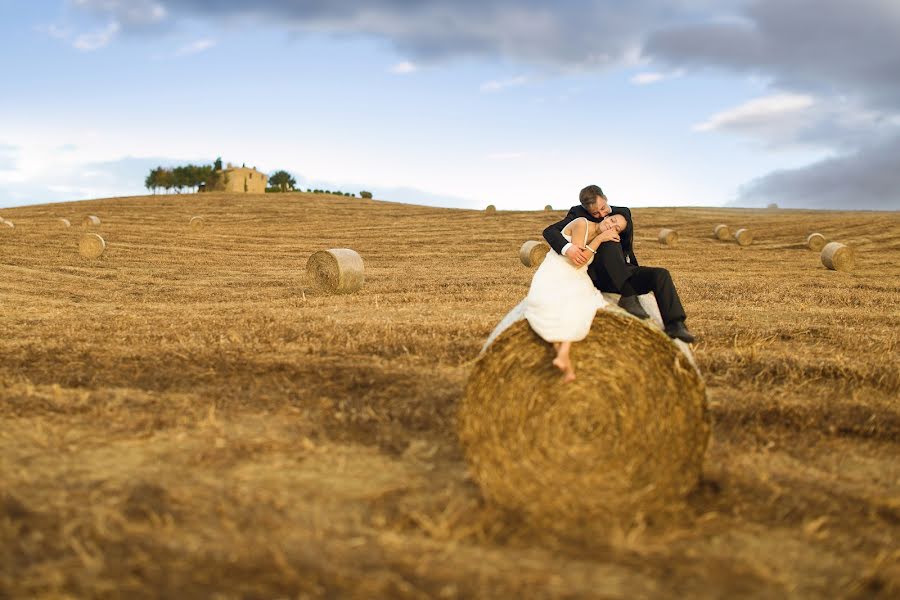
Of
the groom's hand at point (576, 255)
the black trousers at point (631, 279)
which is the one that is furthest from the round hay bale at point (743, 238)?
the groom's hand at point (576, 255)

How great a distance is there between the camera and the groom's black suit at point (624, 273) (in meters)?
6.93

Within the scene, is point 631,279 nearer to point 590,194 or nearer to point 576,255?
point 590,194

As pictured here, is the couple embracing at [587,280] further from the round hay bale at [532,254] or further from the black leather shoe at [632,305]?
the round hay bale at [532,254]

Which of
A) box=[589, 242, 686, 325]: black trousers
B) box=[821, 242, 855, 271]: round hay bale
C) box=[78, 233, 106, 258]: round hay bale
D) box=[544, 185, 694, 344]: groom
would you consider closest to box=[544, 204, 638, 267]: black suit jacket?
box=[544, 185, 694, 344]: groom

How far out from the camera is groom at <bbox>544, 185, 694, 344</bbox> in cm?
675

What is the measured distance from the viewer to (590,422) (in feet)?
18.2

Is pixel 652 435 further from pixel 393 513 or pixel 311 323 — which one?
pixel 311 323

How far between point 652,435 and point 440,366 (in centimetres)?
371

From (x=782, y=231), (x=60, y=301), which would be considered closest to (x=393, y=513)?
(x=60, y=301)

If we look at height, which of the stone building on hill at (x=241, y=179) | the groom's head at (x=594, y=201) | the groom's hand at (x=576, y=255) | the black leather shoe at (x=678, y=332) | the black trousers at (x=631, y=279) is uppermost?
the stone building on hill at (x=241, y=179)

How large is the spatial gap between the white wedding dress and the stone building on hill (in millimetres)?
78412

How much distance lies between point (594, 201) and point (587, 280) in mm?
1325

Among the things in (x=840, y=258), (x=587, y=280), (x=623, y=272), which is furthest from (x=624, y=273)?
(x=840, y=258)

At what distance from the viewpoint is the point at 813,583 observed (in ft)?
13.9
